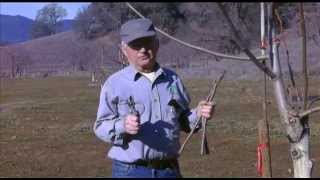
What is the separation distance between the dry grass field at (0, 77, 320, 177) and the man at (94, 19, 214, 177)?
6.83 metres

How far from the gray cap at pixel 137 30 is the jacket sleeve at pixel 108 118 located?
256 mm

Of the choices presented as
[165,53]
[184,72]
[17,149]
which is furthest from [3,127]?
[184,72]

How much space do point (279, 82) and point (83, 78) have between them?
4984 cm

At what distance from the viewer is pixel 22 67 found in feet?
197

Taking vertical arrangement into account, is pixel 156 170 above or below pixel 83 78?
above

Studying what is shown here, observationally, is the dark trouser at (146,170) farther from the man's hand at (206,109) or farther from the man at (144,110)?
the man's hand at (206,109)

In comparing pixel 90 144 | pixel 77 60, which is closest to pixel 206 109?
pixel 90 144

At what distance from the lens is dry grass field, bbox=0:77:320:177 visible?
12.1m

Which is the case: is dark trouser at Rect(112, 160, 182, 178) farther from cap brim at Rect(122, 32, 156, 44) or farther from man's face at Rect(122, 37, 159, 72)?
cap brim at Rect(122, 32, 156, 44)

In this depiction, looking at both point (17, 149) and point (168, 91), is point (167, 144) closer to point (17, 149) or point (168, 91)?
point (168, 91)

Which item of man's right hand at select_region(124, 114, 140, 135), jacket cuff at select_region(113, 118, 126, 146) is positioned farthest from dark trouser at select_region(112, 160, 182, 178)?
man's right hand at select_region(124, 114, 140, 135)

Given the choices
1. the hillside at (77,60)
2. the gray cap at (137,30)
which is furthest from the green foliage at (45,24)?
the gray cap at (137,30)

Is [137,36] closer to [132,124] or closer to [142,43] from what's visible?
[142,43]

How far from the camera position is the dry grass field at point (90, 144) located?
12.1 m
